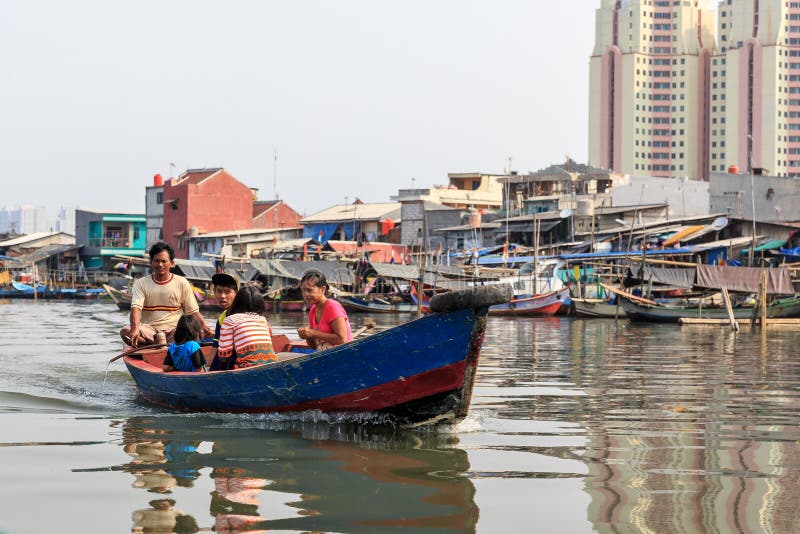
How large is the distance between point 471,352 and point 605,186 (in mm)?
47260

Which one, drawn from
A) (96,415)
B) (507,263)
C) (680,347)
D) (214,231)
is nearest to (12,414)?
(96,415)

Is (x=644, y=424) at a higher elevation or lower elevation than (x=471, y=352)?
lower

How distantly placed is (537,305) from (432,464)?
30.4 m

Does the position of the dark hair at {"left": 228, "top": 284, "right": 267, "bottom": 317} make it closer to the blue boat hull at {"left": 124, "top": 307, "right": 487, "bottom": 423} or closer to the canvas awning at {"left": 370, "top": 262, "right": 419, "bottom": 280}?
the blue boat hull at {"left": 124, "top": 307, "right": 487, "bottom": 423}

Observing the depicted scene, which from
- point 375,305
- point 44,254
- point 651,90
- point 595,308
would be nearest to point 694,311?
point 595,308

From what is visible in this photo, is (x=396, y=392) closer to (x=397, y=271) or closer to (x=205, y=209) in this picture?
(x=397, y=271)

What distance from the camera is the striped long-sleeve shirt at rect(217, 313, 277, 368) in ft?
31.3

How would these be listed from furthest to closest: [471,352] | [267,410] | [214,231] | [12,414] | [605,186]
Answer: [214,231], [605,186], [12,414], [267,410], [471,352]

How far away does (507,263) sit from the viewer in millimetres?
44562

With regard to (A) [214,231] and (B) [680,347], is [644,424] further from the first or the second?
(A) [214,231]

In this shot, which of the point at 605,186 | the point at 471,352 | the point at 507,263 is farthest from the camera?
the point at 605,186

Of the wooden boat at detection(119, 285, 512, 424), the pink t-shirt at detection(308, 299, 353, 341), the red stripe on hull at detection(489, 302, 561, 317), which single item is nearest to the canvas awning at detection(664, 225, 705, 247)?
the red stripe on hull at detection(489, 302, 561, 317)

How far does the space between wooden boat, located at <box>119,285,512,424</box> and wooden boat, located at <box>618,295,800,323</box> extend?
913 inches

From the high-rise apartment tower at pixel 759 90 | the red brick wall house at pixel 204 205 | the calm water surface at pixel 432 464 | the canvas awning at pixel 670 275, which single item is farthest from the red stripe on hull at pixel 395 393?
the high-rise apartment tower at pixel 759 90
